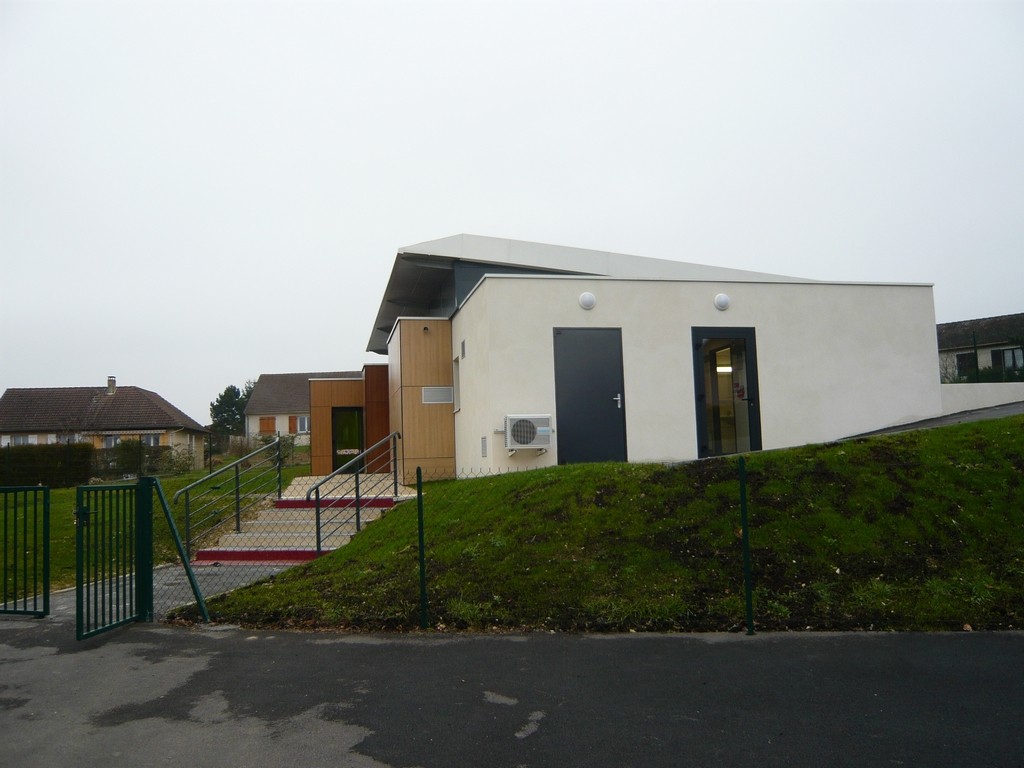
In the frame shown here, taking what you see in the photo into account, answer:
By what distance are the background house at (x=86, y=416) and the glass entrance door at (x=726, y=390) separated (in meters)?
38.6

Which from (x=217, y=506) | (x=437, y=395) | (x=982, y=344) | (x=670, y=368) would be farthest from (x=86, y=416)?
(x=982, y=344)

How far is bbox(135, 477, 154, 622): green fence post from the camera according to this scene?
801 cm

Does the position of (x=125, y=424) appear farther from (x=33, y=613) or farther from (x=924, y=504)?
(x=924, y=504)

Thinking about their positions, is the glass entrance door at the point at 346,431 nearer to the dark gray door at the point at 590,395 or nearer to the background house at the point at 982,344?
the dark gray door at the point at 590,395

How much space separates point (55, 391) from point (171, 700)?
52102mm

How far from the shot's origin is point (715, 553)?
27.0 feet

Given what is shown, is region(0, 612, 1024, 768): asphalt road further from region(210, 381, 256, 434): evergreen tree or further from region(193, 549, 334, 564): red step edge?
region(210, 381, 256, 434): evergreen tree

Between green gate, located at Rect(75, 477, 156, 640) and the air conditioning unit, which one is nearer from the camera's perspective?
green gate, located at Rect(75, 477, 156, 640)

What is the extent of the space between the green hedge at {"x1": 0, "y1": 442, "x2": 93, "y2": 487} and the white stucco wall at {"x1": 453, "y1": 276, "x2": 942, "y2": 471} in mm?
16872

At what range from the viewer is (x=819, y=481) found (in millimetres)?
9352

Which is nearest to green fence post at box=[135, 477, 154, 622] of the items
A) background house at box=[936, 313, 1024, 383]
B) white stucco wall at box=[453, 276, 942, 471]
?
white stucco wall at box=[453, 276, 942, 471]

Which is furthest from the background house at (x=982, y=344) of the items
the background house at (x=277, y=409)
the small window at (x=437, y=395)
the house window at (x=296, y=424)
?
the house window at (x=296, y=424)

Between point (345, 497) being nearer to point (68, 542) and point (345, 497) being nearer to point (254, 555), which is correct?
point (254, 555)

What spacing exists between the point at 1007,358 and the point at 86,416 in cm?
5073
